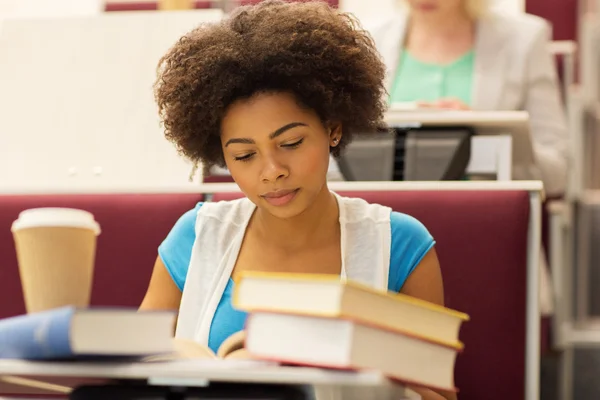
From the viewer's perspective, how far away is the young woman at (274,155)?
1344 millimetres

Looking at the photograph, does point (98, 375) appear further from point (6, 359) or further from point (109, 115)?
point (109, 115)

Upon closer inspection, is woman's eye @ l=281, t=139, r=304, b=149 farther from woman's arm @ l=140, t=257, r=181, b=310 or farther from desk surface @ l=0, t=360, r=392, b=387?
desk surface @ l=0, t=360, r=392, b=387

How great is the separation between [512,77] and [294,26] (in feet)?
4.42

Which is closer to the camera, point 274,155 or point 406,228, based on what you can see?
point 274,155

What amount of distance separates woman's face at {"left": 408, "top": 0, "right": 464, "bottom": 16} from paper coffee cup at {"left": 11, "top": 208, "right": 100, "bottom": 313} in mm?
1898

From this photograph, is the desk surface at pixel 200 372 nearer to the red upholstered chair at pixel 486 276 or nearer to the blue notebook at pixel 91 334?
the blue notebook at pixel 91 334

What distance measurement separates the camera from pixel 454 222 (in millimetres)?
1579

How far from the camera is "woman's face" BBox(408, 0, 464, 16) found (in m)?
2.72

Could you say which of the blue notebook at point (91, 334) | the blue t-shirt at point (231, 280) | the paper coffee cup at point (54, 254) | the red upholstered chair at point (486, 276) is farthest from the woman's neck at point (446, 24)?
the blue notebook at point (91, 334)

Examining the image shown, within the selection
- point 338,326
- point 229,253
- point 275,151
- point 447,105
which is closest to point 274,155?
point 275,151

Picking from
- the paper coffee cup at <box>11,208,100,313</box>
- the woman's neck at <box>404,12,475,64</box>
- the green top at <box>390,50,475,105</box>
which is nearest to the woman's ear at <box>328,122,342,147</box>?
the paper coffee cup at <box>11,208,100,313</box>

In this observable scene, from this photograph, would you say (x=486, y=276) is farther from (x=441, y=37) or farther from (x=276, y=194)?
(x=441, y=37)

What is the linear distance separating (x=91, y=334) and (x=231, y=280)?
25.9 inches

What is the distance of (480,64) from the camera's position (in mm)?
2648
